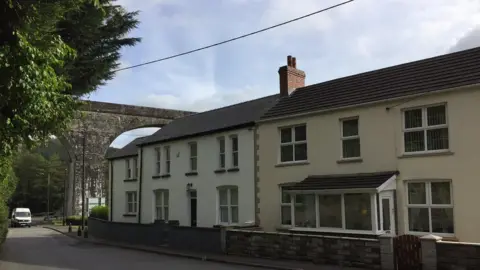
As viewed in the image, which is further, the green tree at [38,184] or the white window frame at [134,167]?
the green tree at [38,184]

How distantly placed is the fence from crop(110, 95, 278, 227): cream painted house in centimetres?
251

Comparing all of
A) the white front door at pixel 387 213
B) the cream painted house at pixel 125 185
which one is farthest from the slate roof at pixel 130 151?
the white front door at pixel 387 213

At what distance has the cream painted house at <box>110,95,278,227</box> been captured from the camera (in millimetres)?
25000

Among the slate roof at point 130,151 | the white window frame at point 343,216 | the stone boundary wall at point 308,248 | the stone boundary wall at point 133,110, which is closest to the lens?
the stone boundary wall at point 308,248

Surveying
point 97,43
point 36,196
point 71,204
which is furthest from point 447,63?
point 36,196

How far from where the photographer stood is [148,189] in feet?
106

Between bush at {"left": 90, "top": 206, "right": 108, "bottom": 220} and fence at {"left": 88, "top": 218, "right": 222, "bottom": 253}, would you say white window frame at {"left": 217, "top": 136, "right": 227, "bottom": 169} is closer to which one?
fence at {"left": 88, "top": 218, "right": 222, "bottom": 253}

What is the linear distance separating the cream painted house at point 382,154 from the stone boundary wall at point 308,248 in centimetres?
271

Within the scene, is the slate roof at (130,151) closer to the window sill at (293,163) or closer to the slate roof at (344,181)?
the window sill at (293,163)

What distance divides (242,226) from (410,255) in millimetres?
10226

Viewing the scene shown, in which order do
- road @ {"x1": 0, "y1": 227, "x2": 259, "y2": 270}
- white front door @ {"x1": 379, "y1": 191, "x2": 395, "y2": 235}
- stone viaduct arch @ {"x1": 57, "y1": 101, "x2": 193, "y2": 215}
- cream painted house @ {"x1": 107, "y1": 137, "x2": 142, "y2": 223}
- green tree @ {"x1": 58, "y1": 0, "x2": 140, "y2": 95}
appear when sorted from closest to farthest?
green tree @ {"x1": 58, "y1": 0, "x2": 140, "y2": 95} → road @ {"x1": 0, "y1": 227, "x2": 259, "y2": 270} → white front door @ {"x1": 379, "y1": 191, "x2": 395, "y2": 235} → cream painted house @ {"x1": 107, "y1": 137, "x2": 142, "y2": 223} → stone viaduct arch @ {"x1": 57, "y1": 101, "x2": 193, "y2": 215}

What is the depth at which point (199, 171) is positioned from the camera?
91.5 feet

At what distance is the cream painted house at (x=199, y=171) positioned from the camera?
25.0 m

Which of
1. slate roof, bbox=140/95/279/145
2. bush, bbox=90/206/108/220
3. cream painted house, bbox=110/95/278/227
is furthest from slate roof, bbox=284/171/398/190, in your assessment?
bush, bbox=90/206/108/220
